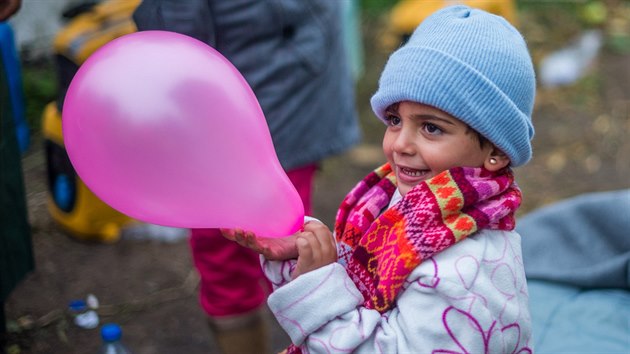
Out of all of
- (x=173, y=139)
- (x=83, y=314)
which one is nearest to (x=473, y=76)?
(x=173, y=139)

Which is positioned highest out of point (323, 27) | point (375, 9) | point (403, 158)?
point (403, 158)

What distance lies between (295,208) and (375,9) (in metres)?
4.59

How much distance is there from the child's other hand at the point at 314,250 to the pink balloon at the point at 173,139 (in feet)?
0.12

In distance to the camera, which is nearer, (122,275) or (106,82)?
(106,82)

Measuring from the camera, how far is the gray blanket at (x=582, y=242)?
2.71 m

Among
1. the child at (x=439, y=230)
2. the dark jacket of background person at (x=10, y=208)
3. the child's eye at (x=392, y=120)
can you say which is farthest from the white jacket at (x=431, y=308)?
the dark jacket of background person at (x=10, y=208)

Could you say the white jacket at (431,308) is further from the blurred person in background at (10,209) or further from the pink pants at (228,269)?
the blurred person in background at (10,209)

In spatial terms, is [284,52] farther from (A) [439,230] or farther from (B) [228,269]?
(A) [439,230]

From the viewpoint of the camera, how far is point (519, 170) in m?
4.20

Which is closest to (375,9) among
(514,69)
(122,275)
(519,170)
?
(519,170)

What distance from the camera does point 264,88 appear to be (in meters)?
2.18

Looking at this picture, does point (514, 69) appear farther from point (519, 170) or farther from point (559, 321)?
point (519, 170)

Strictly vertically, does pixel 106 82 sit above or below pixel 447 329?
above

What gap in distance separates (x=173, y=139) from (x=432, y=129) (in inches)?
19.0
